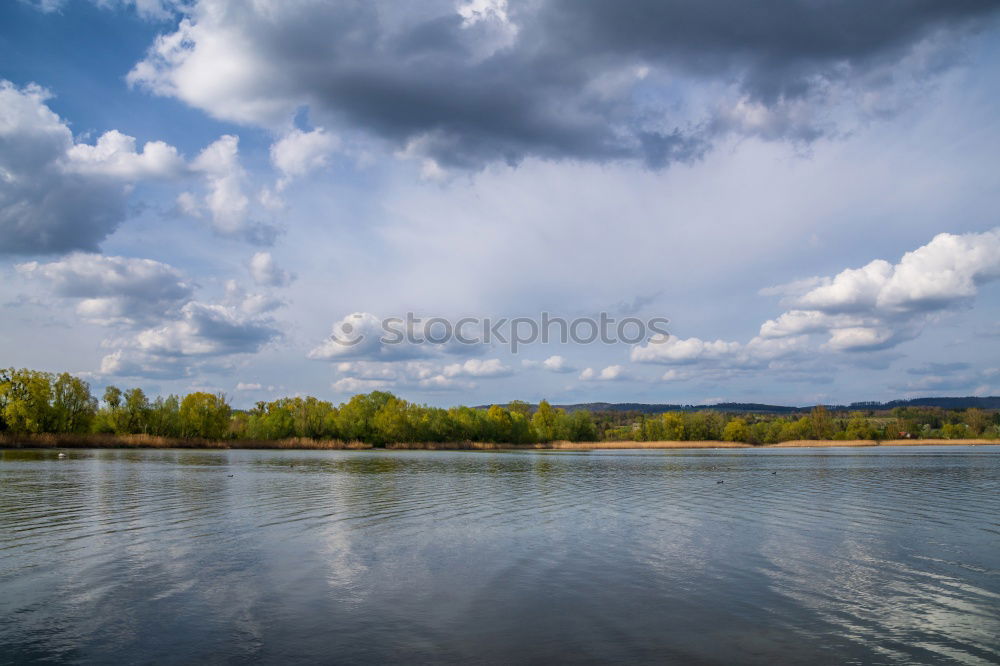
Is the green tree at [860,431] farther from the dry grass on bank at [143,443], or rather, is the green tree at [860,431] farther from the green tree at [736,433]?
the dry grass on bank at [143,443]

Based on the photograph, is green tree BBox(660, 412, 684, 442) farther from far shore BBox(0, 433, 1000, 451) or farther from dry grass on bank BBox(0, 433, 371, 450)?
dry grass on bank BBox(0, 433, 371, 450)

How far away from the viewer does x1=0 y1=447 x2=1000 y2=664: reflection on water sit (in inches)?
400

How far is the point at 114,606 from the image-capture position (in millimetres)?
12102

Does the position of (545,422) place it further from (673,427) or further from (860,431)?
(860,431)

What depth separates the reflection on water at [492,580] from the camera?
33.3ft

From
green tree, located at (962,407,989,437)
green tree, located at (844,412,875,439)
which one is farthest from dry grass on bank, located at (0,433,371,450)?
green tree, located at (962,407,989,437)

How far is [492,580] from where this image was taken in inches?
572

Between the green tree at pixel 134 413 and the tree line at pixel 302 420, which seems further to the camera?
the green tree at pixel 134 413

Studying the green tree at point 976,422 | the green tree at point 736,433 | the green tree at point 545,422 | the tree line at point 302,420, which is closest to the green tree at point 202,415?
the tree line at point 302,420

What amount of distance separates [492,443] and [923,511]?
379ft

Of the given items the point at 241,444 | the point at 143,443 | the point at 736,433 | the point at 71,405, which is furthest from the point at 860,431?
the point at 71,405

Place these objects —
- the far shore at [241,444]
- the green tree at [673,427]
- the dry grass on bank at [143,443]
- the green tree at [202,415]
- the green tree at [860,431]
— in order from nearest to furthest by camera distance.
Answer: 1. the dry grass on bank at [143,443]
2. the far shore at [241,444]
3. the green tree at [202,415]
4. the green tree at [673,427]
5. the green tree at [860,431]

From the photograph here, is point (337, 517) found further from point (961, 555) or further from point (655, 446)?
point (655, 446)

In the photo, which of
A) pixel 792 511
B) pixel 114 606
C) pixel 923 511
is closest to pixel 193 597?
pixel 114 606
